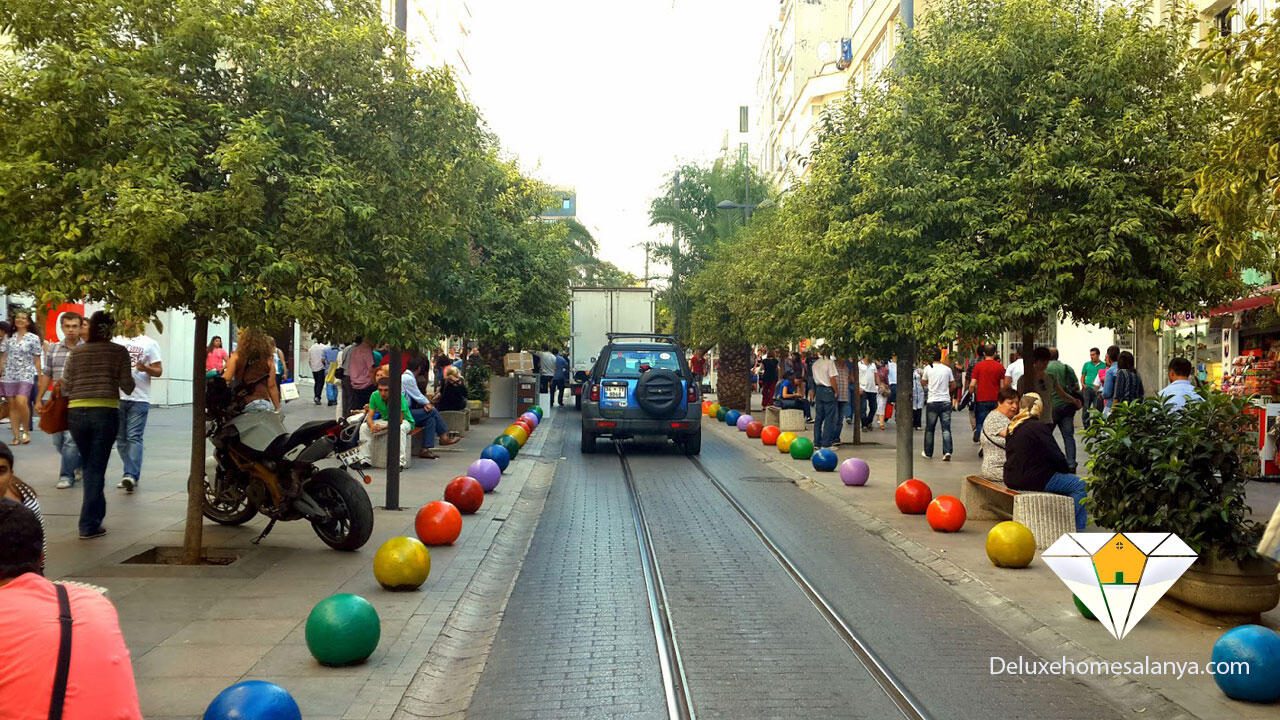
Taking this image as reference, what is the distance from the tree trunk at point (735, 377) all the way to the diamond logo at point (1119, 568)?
2824 cm

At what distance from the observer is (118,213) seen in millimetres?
7797

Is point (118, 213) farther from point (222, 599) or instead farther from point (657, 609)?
point (657, 609)

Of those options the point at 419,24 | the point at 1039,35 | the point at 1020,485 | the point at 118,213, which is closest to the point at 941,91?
the point at 1039,35

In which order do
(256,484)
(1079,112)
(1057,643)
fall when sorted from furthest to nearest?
(1079,112)
(256,484)
(1057,643)

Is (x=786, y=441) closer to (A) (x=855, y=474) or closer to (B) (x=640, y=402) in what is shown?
(B) (x=640, y=402)

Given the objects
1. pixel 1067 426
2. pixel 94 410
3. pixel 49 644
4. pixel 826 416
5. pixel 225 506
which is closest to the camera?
pixel 49 644

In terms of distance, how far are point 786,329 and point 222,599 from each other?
20906 millimetres

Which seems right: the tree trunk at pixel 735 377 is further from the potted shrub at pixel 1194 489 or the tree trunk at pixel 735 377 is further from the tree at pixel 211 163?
the potted shrub at pixel 1194 489

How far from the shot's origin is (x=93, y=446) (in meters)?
10.2

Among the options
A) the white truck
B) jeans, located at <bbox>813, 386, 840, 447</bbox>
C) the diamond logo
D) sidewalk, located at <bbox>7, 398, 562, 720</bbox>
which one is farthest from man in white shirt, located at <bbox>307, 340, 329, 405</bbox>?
the diamond logo

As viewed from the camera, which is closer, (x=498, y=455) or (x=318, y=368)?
(x=498, y=455)

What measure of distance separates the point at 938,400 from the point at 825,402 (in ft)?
7.01

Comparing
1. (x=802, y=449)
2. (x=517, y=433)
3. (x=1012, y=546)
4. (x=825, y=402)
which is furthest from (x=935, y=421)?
(x=1012, y=546)

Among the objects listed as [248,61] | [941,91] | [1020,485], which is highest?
[941,91]
